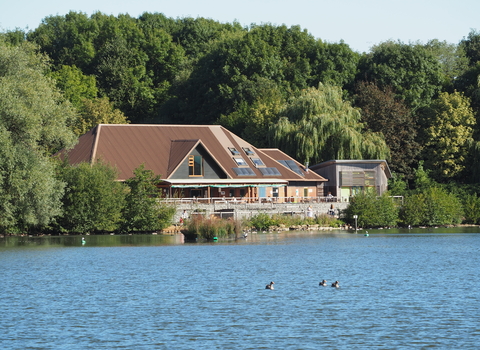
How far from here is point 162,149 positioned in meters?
72.6

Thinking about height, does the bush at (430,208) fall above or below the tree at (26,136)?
below

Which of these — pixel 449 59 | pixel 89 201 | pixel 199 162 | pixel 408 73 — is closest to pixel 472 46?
pixel 449 59

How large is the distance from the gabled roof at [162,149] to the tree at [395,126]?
10516mm

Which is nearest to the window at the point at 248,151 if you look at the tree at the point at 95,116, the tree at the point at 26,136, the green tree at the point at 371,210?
the green tree at the point at 371,210

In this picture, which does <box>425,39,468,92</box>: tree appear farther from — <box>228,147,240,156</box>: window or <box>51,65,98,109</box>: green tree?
<box>51,65,98,109</box>: green tree

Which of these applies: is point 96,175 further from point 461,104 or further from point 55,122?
point 461,104

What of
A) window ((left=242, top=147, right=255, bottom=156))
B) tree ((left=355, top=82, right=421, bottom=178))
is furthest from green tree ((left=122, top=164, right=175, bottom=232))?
tree ((left=355, top=82, right=421, bottom=178))

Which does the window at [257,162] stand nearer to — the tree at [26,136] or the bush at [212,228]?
the bush at [212,228]

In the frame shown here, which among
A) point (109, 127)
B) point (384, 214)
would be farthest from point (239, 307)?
point (109, 127)

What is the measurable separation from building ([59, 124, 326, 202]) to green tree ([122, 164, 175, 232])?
5691mm

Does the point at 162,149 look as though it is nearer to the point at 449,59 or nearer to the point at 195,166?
the point at 195,166

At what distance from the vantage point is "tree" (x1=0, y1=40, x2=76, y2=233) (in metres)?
45.7

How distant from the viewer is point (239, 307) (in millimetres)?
24500

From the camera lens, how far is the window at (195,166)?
70137 millimetres
